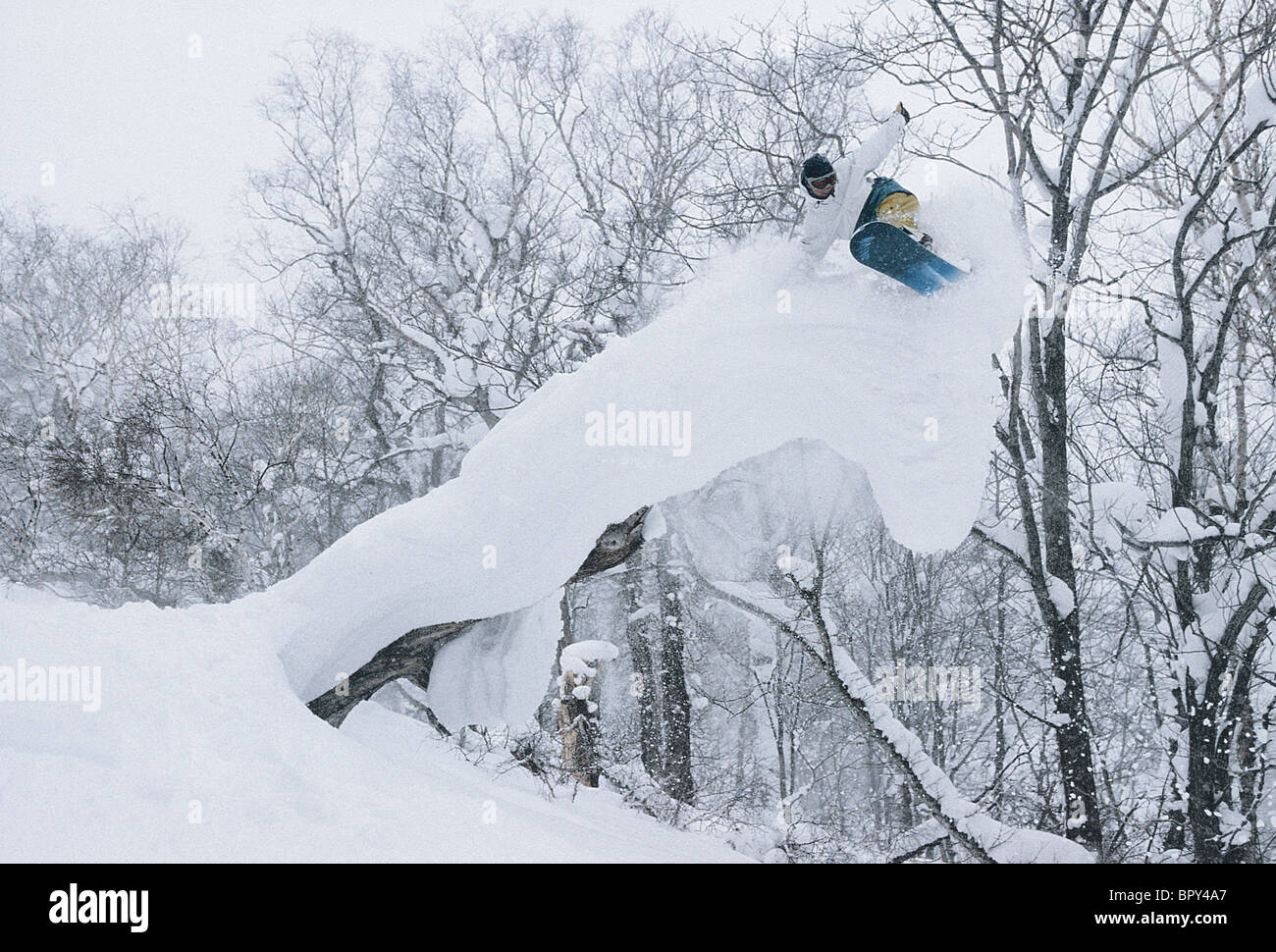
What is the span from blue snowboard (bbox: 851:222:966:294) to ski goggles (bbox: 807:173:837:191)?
1.27 feet

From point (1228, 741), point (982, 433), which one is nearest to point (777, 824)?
point (1228, 741)

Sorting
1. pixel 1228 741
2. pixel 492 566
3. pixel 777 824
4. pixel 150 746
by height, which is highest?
pixel 492 566

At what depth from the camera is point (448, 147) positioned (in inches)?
569

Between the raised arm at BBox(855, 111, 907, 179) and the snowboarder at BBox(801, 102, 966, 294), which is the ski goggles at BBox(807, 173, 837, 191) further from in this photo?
the raised arm at BBox(855, 111, 907, 179)

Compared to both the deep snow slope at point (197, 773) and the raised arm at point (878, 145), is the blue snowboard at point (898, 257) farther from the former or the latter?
the deep snow slope at point (197, 773)

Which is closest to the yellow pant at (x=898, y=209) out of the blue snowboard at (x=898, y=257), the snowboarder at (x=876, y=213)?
the snowboarder at (x=876, y=213)

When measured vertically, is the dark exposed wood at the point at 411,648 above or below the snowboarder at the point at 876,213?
below

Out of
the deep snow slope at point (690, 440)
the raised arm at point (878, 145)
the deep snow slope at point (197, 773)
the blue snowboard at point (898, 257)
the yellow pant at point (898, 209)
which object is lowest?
the deep snow slope at point (197, 773)

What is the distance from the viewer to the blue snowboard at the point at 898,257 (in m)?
4.96

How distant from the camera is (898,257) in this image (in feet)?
16.5

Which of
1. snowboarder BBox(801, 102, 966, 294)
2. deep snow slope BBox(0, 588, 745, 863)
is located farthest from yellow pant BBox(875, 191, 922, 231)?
deep snow slope BBox(0, 588, 745, 863)

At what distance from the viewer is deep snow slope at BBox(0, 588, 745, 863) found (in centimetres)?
271
